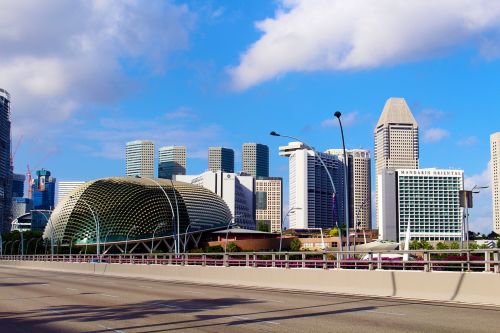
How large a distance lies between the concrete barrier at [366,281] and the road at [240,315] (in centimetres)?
117

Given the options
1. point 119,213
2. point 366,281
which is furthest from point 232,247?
point 366,281

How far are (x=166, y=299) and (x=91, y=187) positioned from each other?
146494 millimetres

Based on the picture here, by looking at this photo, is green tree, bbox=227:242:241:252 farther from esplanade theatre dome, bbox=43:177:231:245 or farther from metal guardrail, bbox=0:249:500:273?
metal guardrail, bbox=0:249:500:273

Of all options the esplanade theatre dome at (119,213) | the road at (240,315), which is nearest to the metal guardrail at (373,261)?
the road at (240,315)

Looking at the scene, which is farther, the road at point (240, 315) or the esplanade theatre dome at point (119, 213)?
the esplanade theatre dome at point (119, 213)

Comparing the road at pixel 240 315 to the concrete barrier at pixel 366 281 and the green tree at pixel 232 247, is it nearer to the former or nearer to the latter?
the concrete barrier at pixel 366 281

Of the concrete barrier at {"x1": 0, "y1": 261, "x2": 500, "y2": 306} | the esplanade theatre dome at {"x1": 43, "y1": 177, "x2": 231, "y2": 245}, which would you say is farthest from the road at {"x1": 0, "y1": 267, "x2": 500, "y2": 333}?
the esplanade theatre dome at {"x1": 43, "y1": 177, "x2": 231, "y2": 245}

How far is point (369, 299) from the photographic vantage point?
73.6ft

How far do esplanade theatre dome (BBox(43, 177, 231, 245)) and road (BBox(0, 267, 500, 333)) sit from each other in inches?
5175

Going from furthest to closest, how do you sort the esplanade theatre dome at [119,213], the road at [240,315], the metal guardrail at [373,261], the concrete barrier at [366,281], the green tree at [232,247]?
1. the esplanade theatre dome at [119,213]
2. the green tree at [232,247]
3. the metal guardrail at [373,261]
4. the concrete barrier at [366,281]
5. the road at [240,315]

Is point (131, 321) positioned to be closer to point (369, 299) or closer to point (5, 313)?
point (5, 313)

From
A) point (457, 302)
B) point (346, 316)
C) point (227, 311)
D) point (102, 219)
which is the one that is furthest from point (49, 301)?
point (102, 219)

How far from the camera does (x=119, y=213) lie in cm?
15750

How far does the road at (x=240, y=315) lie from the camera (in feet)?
46.7
